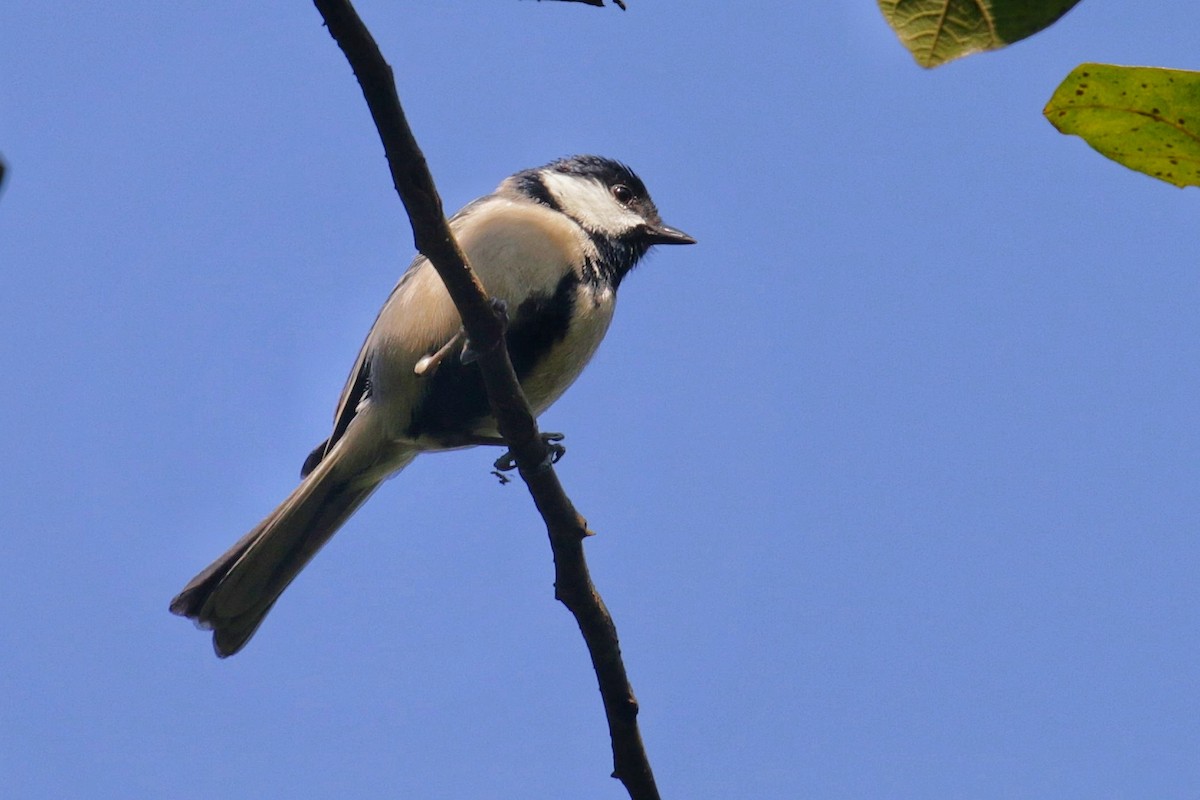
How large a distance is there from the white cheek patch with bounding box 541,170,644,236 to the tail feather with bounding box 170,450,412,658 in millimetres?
1460

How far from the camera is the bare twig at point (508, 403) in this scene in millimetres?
2389

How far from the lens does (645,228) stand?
5.22m

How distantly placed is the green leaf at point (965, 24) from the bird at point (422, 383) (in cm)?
260

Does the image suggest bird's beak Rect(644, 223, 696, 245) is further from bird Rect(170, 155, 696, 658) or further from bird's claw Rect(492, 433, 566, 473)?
bird's claw Rect(492, 433, 566, 473)

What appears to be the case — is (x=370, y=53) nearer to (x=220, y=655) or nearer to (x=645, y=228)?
(x=220, y=655)

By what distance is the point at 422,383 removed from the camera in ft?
13.9

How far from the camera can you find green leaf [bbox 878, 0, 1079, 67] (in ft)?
4.85

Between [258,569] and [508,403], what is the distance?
1.50 metres

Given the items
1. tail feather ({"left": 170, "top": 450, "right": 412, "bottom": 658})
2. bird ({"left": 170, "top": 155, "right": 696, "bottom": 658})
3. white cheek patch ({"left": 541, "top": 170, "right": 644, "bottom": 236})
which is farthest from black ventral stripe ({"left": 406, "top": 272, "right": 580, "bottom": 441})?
white cheek patch ({"left": 541, "top": 170, "right": 644, "bottom": 236})

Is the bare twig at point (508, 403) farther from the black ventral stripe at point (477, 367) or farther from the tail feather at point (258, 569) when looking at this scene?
the tail feather at point (258, 569)

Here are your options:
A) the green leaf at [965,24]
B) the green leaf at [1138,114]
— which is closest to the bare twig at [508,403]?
the green leaf at [965,24]

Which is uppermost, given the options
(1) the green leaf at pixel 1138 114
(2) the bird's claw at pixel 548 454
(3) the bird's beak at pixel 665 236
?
(3) the bird's beak at pixel 665 236

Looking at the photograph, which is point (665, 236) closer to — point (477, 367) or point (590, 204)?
point (590, 204)

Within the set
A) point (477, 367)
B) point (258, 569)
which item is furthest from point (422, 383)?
point (258, 569)
